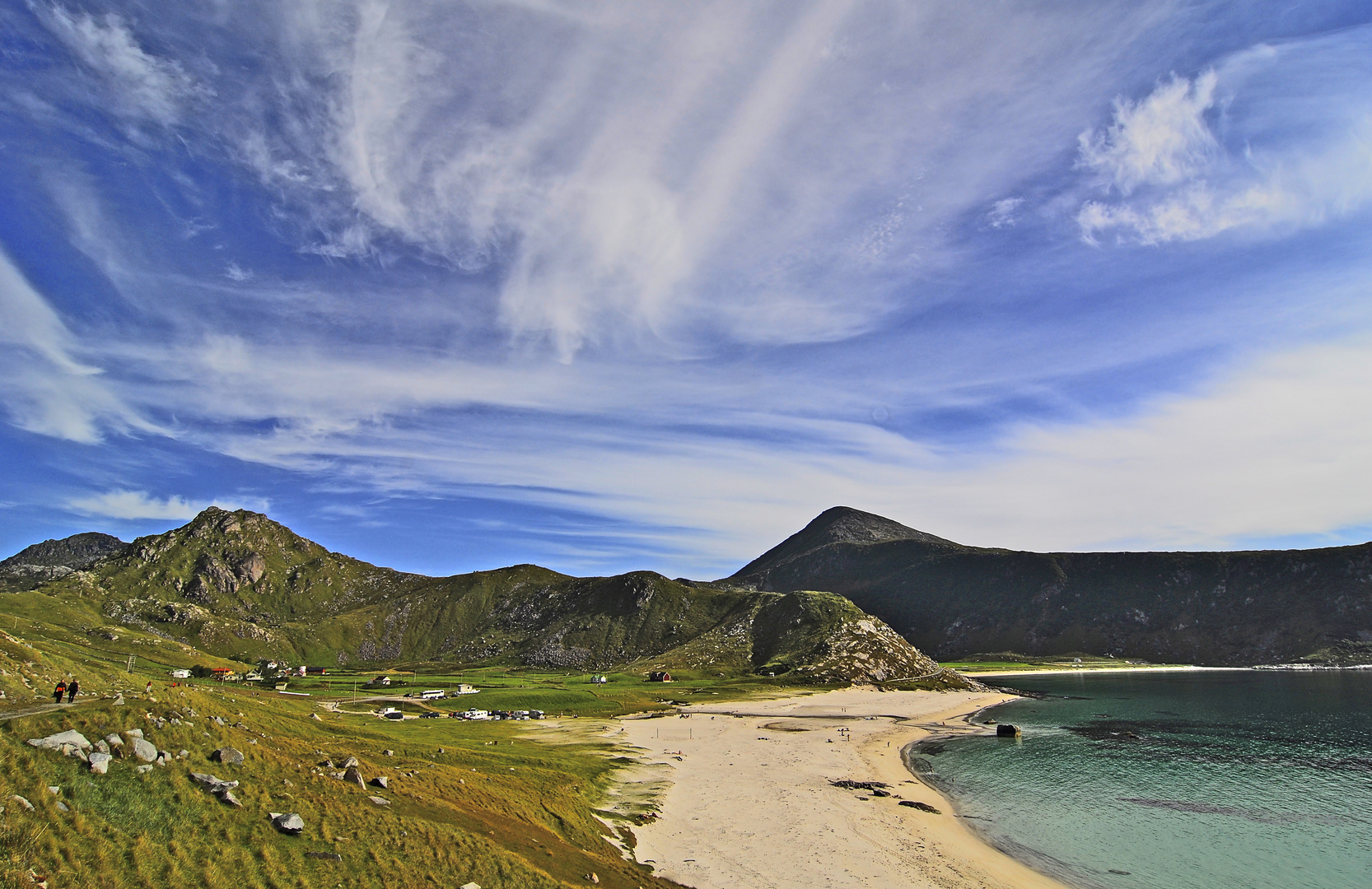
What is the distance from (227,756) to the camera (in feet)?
100.0

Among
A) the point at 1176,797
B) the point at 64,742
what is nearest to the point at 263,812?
the point at 64,742

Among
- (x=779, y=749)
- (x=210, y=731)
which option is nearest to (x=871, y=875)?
(x=210, y=731)

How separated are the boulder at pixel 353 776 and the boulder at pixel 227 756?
6910mm

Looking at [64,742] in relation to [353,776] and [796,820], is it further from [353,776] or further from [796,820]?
[796,820]

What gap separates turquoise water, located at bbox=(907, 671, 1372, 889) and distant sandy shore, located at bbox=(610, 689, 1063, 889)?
17.6ft

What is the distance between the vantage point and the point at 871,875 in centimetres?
4591

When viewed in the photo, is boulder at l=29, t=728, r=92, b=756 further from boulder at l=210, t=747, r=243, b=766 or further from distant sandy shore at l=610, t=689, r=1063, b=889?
distant sandy shore at l=610, t=689, r=1063, b=889

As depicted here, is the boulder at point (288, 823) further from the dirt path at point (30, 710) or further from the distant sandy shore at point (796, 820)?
the distant sandy shore at point (796, 820)

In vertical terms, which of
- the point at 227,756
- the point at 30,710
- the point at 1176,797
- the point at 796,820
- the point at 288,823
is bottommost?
the point at 1176,797

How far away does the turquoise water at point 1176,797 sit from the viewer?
167ft

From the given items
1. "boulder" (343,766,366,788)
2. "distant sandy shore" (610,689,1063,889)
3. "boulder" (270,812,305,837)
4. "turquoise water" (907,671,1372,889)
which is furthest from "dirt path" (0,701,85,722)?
"turquoise water" (907,671,1372,889)

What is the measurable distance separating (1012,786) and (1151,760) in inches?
1237

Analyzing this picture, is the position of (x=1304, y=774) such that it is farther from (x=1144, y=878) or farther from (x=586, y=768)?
(x=586, y=768)

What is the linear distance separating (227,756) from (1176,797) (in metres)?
90.2
